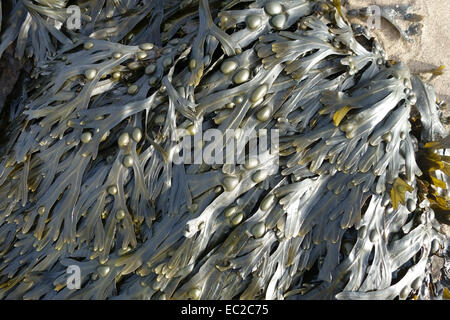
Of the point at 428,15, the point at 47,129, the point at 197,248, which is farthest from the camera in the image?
the point at 428,15

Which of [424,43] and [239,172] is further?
[424,43]

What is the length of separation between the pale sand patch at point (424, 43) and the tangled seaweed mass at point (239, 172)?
194 mm

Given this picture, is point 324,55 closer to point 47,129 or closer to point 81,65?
point 81,65

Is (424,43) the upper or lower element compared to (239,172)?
lower

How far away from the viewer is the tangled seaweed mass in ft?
4.14

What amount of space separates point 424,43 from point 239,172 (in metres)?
0.94

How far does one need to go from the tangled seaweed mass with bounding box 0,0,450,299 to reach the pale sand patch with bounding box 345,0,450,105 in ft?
0.64

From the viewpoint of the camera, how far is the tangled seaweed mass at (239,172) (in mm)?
1261

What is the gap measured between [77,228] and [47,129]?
0.36 m

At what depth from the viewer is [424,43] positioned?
61.1 inches

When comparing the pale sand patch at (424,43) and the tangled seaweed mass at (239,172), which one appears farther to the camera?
the pale sand patch at (424,43)

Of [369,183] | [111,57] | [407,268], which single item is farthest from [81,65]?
[407,268]

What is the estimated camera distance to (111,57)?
4.51 feet

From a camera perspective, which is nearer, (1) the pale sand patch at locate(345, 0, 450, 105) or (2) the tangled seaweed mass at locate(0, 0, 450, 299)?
(2) the tangled seaweed mass at locate(0, 0, 450, 299)
